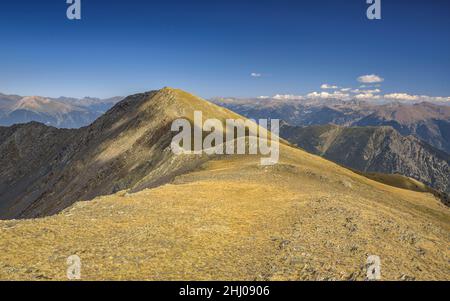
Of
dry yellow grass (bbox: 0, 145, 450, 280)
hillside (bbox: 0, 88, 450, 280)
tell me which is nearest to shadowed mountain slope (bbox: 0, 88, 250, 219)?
hillside (bbox: 0, 88, 450, 280)

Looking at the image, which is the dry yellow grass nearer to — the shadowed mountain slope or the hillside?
the hillside

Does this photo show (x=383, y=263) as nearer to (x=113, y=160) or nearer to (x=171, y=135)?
(x=171, y=135)

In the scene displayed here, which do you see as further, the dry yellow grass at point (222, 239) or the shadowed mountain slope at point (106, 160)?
the shadowed mountain slope at point (106, 160)

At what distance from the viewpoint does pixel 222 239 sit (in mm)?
22078

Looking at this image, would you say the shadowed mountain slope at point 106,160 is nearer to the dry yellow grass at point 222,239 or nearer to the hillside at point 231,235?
the hillside at point 231,235

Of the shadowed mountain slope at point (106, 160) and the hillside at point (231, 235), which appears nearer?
the hillside at point (231, 235)

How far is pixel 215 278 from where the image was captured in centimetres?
1689

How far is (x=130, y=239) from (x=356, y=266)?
12992mm

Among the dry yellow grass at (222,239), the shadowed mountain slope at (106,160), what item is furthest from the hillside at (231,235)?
the shadowed mountain slope at (106,160)

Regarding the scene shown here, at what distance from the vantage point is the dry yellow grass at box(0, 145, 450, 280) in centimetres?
1758

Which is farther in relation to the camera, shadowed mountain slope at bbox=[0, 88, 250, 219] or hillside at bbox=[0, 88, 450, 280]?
shadowed mountain slope at bbox=[0, 88, 250, 219]

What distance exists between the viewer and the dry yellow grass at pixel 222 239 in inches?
692

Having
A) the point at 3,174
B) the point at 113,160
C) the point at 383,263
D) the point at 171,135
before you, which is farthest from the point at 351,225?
the point at 3,174
